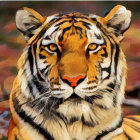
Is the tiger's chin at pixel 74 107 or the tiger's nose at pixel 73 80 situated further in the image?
the tiger's chin at pixel 74 107

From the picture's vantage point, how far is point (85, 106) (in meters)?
1.64

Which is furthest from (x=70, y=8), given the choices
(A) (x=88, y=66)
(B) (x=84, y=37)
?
(A) (x=88, y=66)

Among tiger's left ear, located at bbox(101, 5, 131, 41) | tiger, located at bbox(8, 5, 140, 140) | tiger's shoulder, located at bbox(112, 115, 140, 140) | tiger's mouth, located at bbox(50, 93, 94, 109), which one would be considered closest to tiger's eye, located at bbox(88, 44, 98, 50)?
tiger, located at bbox(8, 5, 140, 140)

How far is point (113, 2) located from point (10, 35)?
0.55 m

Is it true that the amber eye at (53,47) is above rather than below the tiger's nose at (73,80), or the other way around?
above

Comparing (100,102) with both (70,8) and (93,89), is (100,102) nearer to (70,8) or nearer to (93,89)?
(93,89)

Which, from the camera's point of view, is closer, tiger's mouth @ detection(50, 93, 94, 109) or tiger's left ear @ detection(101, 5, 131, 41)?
tiger's mouth @ detection(50, 93, 94, 109)

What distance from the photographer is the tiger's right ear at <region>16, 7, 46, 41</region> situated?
167 cm

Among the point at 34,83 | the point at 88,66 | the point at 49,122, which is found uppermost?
the point at 88,66

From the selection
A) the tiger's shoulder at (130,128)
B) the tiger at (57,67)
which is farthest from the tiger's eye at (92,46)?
the tiger's shoulder at (130,128)

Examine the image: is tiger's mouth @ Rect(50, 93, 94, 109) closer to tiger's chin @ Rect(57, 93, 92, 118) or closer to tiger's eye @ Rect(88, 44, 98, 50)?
tiger's chin @ Rect(57, 93, 92, 118)

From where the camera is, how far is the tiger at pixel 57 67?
5.29 feet

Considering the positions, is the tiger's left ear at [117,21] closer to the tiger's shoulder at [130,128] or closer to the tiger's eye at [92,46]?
the tiger's eye at [92,46]

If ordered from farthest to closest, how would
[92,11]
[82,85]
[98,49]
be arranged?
[92,11] → [98,49] → [82,85]
